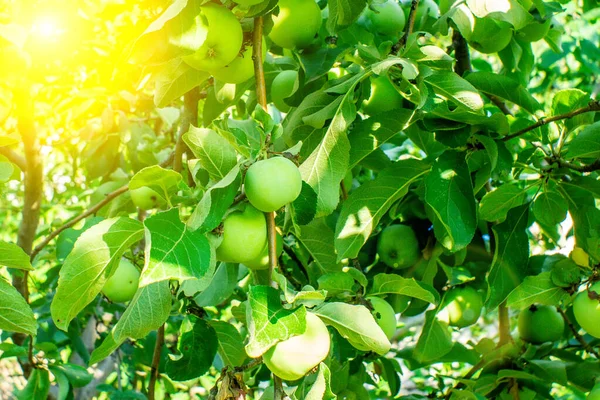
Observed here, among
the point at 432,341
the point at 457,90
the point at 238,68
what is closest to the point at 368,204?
the point at 457,90

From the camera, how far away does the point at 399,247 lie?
180 centimetres

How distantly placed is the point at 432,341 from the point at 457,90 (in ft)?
2.54

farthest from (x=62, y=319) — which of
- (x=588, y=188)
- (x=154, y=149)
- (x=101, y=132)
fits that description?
(x=101, y=132)

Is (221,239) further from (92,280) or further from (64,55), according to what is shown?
(64,55)

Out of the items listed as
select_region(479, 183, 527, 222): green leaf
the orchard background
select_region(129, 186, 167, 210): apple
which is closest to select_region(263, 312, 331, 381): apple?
the orchard background

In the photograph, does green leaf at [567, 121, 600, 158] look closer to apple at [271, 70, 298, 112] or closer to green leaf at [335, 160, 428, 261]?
green leaf at [335, 160, 428, 261]

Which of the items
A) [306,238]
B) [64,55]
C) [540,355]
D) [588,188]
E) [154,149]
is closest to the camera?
[306,238]

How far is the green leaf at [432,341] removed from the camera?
1.76 metres

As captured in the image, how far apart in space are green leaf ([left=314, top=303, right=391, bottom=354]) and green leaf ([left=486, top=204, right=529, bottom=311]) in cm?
61

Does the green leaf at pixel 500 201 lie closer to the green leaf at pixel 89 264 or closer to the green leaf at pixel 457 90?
the green leaf at pixel 457 90

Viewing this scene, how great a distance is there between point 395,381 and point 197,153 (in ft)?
4.42

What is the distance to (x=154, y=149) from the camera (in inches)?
99.2

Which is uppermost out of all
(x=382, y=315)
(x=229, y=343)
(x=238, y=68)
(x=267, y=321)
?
(x=238, y=68)

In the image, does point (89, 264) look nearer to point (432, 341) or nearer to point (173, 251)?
point (173, 251)
